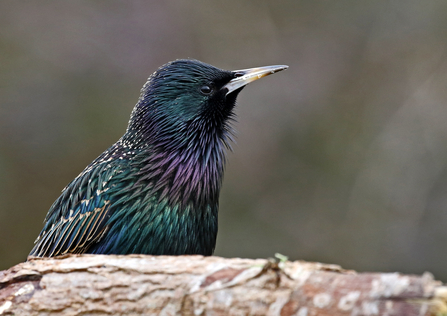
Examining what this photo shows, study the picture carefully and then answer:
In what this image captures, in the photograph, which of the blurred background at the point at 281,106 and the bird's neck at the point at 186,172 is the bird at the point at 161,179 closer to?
the bird's neck at the point at 186,172

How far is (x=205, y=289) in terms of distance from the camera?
1.82 meters

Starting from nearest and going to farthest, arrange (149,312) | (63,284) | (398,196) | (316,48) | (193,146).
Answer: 1. (149,312)
2. (63,284)
3. (193,146)
4. (398,196)
5. (316,48)

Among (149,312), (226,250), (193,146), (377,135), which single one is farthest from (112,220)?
(377,135)

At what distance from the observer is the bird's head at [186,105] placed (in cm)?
304

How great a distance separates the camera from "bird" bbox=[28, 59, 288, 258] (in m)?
2.77

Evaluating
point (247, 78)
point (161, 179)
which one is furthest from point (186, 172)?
point (247, 78)

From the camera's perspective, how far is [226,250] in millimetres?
6012

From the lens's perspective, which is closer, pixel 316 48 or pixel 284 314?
pixel 284 314

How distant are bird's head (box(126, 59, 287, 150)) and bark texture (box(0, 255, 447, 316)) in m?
1.05

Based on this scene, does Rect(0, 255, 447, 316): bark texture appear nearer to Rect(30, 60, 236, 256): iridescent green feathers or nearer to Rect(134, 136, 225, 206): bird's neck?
Rect(30, 60, 236, 256): iridescent green feathers

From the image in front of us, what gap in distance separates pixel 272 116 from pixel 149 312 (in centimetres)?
469

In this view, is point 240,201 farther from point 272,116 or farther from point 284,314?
point 284,314

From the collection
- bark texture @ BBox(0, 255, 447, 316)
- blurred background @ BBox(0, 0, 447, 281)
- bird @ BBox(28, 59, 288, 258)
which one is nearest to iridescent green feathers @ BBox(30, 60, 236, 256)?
bird @ BBox(28, 59, 288, 258)

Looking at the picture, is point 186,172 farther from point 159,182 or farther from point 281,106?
point 281,106
